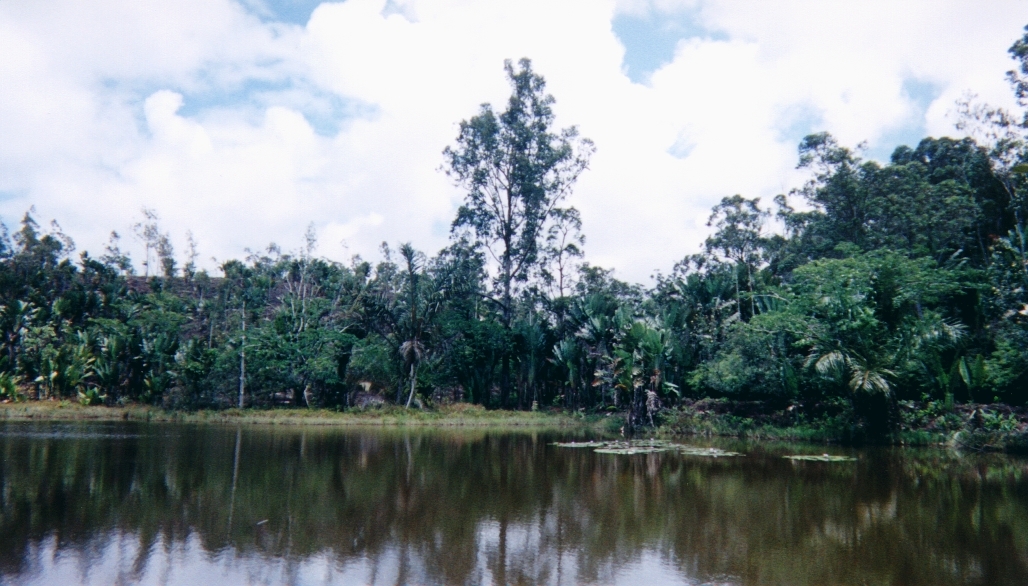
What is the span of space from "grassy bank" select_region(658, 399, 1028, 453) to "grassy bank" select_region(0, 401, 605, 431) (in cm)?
503

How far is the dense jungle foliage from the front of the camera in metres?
21.6

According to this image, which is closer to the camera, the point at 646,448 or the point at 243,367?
the point at 646,448

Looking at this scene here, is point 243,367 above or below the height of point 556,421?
above

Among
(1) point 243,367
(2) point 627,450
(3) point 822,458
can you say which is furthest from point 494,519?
(1) point 243,367

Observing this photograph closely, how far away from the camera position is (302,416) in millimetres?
28797

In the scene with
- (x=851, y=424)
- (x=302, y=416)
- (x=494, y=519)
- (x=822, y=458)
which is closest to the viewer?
(x=494, y=519)

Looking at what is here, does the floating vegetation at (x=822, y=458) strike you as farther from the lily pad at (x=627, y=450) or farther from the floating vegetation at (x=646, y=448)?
the lily pad at (x=627, y=450)

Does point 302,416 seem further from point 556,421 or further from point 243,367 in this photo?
point 556,421

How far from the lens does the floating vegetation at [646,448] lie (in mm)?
18016

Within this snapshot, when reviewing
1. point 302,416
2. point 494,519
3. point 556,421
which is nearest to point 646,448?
point 494,519

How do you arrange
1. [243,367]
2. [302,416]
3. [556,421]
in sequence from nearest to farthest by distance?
[302,416] → [556,421] → [243,367]

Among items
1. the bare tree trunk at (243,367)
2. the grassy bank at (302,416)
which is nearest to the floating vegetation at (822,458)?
the grassy bank at (302,416)

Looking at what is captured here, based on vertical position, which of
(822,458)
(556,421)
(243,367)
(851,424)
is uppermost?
(243,367)

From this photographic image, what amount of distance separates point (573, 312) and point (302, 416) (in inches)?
539
